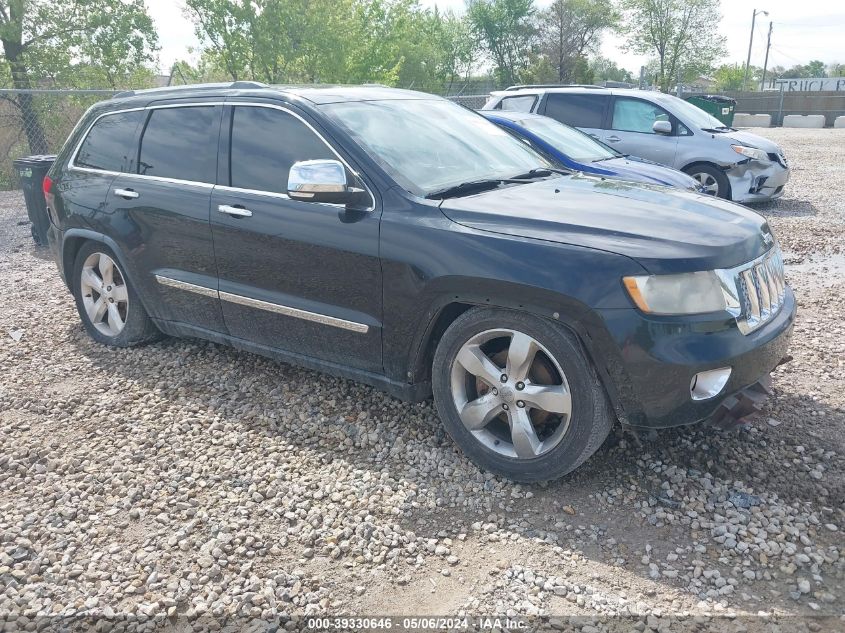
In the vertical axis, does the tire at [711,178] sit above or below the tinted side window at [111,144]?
below

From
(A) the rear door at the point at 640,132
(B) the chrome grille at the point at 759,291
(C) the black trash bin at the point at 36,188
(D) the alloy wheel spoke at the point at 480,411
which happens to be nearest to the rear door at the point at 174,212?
(D) the alloy wheel spoke at the point at 480,411

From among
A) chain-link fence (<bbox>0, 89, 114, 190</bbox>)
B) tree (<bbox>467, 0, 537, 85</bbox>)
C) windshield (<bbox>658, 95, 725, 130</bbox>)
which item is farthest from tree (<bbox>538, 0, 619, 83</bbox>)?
windshield (<bbox>658, 95, 725, 130</bbox>)

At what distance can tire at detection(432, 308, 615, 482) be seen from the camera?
312cm

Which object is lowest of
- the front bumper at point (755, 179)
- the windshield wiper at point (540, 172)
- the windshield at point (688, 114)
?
the front bumper at point (755, 179)

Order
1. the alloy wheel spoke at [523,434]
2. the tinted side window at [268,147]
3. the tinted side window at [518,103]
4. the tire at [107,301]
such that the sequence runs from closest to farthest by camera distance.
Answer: the alloy wheel spoke at [523,434] < the tinted side window at [268,147] < the tire at [107,301] < the tinted side window at [518,103]

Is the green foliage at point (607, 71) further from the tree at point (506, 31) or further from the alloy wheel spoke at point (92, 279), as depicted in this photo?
the alloy wheel spoke at point (92, 279)

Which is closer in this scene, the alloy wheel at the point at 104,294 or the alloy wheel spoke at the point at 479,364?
the alloy wheel spoke at the point at 479,364

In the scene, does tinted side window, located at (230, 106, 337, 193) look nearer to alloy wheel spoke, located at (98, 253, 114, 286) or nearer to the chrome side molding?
the chrome side molding

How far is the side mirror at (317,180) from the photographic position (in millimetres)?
3502

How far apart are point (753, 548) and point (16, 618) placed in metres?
2.87

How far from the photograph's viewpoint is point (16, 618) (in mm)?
2697

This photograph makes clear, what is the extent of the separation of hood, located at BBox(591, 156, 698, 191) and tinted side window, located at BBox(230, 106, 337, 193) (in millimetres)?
4211

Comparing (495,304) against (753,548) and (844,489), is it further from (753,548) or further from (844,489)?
(844,489)

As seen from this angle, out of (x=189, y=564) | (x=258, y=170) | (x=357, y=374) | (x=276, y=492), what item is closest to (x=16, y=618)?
(x=189, y=564)
